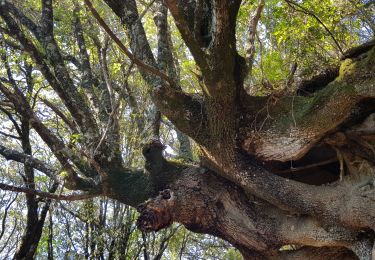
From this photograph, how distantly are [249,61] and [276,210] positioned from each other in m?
1.90

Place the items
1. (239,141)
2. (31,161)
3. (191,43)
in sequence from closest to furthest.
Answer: (191,43) → (239,141) → (31,161)

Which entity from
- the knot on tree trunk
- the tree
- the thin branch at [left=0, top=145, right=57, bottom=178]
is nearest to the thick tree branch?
the tree

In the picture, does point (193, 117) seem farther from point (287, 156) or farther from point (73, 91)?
point (73, 91)

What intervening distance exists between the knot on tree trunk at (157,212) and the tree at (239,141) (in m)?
0.01

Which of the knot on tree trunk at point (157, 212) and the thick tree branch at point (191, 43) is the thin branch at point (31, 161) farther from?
the thick tree branch at point (191, 43)

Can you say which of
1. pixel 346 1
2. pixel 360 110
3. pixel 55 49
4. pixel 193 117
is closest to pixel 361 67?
pixel 360 110

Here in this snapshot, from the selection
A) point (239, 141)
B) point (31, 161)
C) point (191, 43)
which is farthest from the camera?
point (31, 161)

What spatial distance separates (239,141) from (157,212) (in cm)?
129

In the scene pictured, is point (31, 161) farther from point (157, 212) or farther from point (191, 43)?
point (191, 43)

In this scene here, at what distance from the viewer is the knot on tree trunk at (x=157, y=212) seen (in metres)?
4.77

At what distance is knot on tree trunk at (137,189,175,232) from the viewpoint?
4766mm

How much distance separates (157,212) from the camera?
16.0 feet

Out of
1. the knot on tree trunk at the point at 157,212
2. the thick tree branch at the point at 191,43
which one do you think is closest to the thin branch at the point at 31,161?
the knot on tree trunk at the point at 157,212

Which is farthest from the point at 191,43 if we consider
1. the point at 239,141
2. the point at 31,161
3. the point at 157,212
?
the point at 31,161
